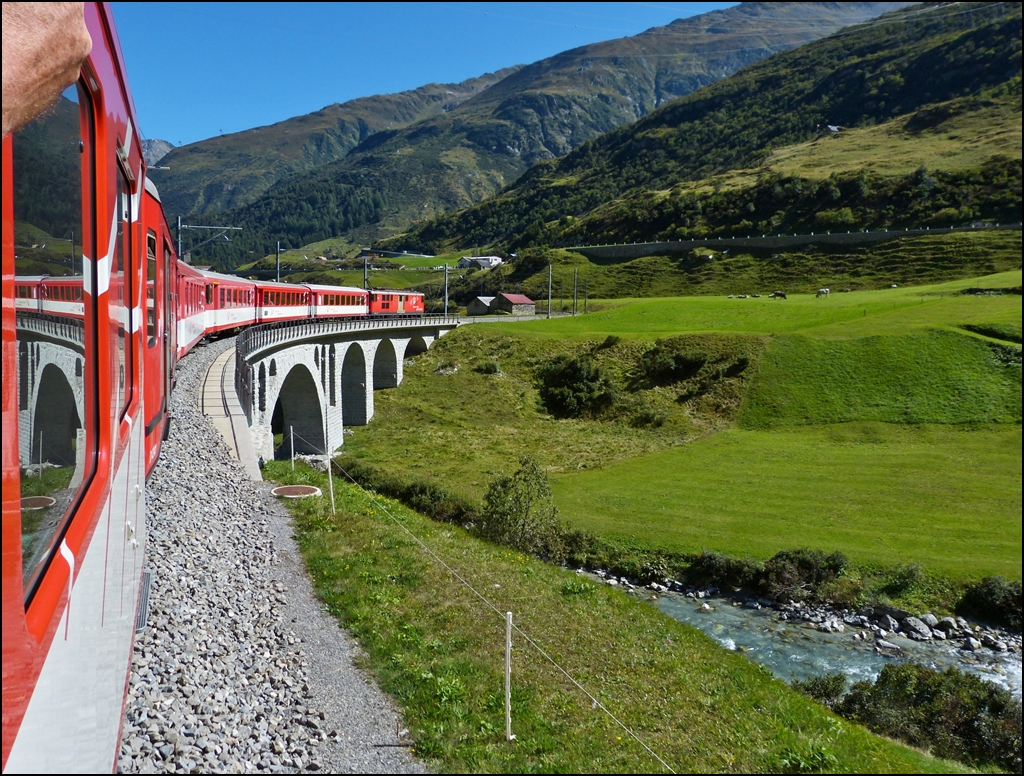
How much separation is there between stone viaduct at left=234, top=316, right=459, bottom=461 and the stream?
501 inches

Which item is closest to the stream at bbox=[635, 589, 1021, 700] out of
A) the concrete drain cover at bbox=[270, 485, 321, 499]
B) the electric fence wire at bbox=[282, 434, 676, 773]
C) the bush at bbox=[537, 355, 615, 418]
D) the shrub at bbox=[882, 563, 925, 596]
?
the shrub at bbox=[882, 563, 925, 596]

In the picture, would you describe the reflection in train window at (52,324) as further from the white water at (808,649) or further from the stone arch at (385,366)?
the stone arch at (385,366)

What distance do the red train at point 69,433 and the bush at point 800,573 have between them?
1781 cm

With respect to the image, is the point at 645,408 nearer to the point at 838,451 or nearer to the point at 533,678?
the point at 838,451

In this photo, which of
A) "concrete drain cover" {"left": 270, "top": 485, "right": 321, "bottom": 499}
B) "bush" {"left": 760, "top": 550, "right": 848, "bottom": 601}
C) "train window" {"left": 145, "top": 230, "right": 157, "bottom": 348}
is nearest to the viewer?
"train window" {"left": 145, "top": 230, "right": 157, "bottom": 348}

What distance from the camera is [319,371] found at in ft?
109

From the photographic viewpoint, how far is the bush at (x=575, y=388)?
43.2 metres

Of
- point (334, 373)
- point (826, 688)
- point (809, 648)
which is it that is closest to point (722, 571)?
point (809, 648)

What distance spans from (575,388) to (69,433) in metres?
42.5

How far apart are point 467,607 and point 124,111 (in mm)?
8715

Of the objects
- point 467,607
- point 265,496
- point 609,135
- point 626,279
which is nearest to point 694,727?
point 467,607

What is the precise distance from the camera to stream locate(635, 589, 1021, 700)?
14.4 meters

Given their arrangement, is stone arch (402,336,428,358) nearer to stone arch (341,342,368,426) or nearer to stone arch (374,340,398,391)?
stone arch (374,340,398,391)

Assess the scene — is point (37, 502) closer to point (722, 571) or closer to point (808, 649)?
point (808, 649)
